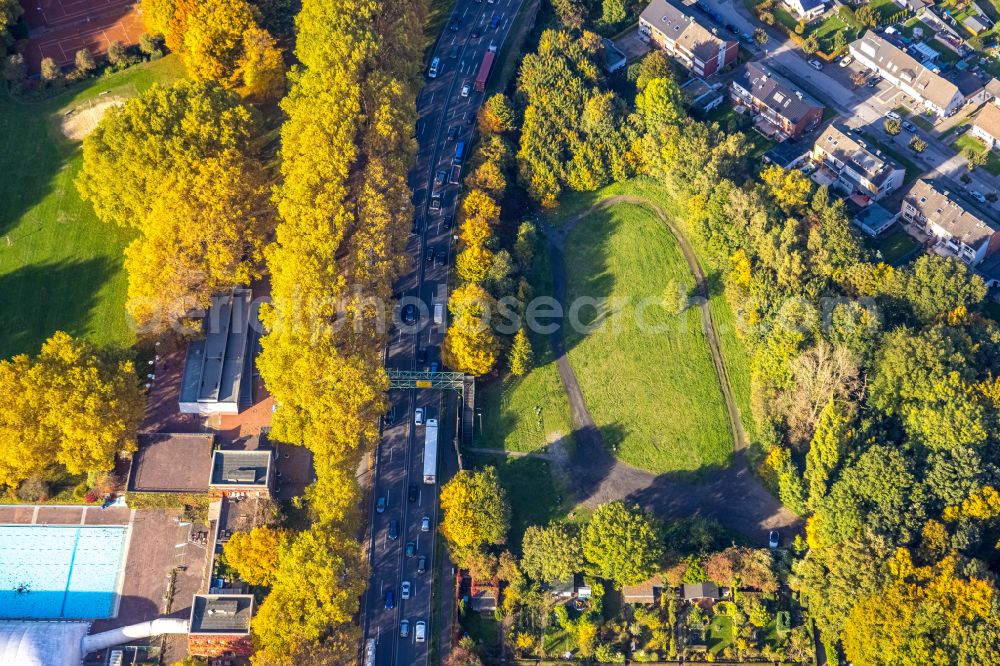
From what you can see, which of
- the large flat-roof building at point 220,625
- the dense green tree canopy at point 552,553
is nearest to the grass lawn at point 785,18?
the dense green tree canopy at point 552,553

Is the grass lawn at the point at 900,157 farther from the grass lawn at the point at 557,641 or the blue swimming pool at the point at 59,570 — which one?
the blue swimming pool at the point at 59,570

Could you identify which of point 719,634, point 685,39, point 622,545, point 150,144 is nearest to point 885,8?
point 685,39

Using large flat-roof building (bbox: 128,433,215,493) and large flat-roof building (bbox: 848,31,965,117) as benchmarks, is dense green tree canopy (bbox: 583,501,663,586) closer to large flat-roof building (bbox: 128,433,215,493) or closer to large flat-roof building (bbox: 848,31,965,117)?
large flat-roof building (bbox: 128,433,215,493)

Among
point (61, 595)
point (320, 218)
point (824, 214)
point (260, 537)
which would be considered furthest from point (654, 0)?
point (61, 595)

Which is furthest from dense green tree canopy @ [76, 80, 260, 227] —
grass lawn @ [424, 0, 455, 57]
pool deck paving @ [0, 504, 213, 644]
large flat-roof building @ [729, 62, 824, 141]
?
large flat-roof building @ [729, 62, 824, 141]

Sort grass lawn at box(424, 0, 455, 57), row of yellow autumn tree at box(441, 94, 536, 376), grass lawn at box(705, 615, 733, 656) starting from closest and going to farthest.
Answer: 1. grass lawn at box(705, 615, 733, 656)
2. row of yellow autumn tree at box(441, 94, 536, 376)
3. grass lawn at box(424, 0, 455, 57)

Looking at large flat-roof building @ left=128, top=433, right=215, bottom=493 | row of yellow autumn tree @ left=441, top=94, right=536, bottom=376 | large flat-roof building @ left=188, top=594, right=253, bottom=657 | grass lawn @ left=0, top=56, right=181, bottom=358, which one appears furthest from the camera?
grass lawn @ left=0, top=56, right=181, bottom=358

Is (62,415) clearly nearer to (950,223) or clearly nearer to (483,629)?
(483,629)
